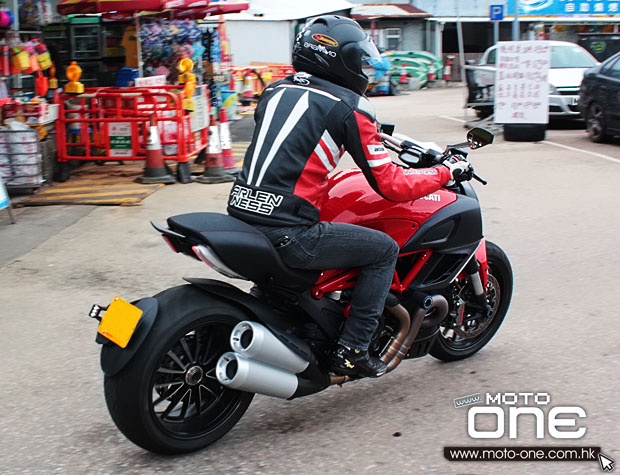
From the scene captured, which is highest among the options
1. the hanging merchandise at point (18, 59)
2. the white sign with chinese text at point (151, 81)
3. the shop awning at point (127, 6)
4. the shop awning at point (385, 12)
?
the shop awning at point (385, 12)

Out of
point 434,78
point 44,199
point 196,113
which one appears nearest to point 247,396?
point 44,199

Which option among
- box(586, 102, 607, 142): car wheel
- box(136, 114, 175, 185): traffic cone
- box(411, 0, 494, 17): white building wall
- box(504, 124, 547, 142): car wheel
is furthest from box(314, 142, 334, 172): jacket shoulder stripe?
box(411, 0, 494, 17): white building wall

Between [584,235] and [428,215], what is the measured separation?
4043mm

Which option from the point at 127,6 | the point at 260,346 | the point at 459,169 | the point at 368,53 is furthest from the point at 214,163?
the point at 260,346

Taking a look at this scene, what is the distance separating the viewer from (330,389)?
4289 mm

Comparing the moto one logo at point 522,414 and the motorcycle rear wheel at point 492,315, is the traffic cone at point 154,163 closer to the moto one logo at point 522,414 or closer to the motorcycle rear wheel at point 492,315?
the motorcycle rear wheel at point 492,315

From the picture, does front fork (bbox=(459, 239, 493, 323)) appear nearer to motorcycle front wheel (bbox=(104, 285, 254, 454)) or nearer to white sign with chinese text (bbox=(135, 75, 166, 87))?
motorcycle front wheel (bbox=(104, 285, 254, 454))

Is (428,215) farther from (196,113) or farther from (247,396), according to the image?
(196,113)

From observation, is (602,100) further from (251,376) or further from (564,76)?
(251,376)

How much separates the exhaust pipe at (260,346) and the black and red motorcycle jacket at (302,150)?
47 centimetres

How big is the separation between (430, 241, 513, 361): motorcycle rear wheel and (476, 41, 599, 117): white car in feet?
36.9

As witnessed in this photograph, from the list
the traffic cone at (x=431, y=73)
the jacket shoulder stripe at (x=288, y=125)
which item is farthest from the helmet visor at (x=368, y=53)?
the traffic cone at (x=431, y=73)

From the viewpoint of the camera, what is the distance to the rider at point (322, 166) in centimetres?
346

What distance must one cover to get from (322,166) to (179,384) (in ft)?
3.74
